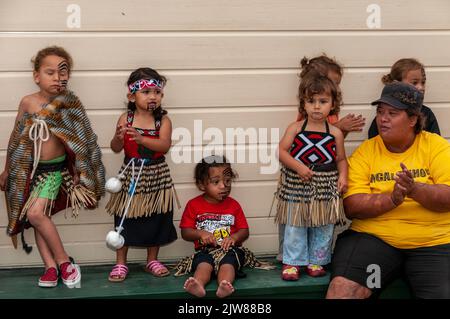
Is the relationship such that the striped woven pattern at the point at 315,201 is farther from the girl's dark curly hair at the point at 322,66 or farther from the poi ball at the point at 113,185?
the poi ball at the point at 113,185

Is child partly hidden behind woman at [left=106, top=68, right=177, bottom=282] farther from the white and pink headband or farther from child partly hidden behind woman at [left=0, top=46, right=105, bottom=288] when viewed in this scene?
child partly hidden behind woman at [left=0, top=46, right=105, bottom=288]

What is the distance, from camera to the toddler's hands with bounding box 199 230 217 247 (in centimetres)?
446

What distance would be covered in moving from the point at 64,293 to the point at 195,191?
1.15m

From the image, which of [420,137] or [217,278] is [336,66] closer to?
[420,137]

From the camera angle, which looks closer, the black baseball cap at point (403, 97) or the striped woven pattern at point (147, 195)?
the black baseball cap at point (403, 97)

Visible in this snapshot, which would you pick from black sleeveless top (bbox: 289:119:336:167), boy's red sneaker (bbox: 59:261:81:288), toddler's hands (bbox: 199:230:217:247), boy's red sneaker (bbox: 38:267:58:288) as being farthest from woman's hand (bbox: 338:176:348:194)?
boy's red sneaker (bbox: 38:267:58:288)

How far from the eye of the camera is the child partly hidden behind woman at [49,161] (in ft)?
14.1

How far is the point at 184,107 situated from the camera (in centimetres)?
478

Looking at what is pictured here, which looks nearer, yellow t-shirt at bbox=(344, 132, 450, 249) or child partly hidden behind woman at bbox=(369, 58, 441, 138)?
yellow t-shirt at bbox=(344, 132, 450, 249)

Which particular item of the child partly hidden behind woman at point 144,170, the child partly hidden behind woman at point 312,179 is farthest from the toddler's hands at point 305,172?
the child partly hidden behind woman at point 144,170

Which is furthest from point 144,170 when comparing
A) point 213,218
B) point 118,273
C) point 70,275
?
point 70,275

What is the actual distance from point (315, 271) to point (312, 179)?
0.59 metres

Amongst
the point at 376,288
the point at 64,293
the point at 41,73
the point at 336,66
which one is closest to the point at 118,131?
the point at 41,73

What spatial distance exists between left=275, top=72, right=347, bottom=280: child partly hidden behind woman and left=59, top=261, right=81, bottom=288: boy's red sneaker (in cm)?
126
